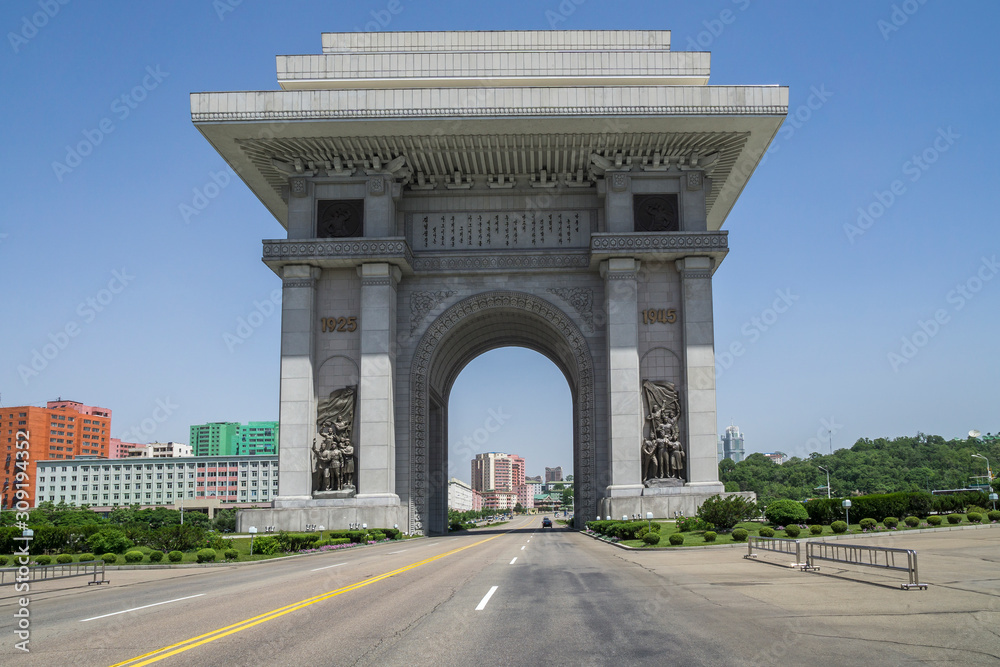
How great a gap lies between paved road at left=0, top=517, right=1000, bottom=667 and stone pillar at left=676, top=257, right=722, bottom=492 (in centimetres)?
2051

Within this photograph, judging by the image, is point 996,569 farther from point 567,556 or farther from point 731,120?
point 731,120

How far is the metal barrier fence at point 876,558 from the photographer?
1441 centimetres

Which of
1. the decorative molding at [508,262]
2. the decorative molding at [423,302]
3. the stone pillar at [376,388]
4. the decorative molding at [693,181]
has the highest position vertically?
the decorative molding at [693,181]

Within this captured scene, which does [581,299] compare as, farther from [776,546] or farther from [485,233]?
[776,546]

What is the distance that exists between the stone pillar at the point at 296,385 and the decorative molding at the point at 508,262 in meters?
6.37

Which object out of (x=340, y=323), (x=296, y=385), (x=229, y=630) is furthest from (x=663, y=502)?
(x=229, y=630)

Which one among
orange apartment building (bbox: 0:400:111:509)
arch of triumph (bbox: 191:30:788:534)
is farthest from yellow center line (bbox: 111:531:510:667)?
orange apartment building (bbox: 0:400:111:509)

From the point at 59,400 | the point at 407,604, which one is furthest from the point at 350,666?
the point at 59,400

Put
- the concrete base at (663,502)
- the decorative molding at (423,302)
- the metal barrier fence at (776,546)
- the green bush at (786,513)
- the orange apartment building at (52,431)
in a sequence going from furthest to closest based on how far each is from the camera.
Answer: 1. the orange apartment building at (52,431)
2. the decorative molding at (423,302)
3. the concrete base at (663,502)
4. the green bush at (786,513)
5. the metal barrier fence at (776,546)

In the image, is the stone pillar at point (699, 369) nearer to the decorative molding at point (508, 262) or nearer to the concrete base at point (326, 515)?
the decorative molding at point (508, 262)

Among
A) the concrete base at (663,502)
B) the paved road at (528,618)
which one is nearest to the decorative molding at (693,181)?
the concrete base at (663,502)

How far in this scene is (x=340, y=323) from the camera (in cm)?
4303

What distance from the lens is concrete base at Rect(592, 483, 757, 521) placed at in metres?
39.6

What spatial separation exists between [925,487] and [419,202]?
380 feet
